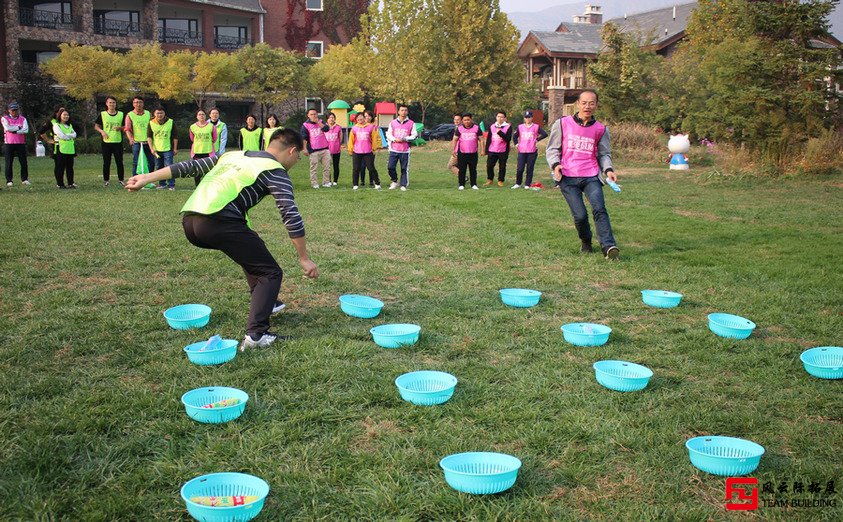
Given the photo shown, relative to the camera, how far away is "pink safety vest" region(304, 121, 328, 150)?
17.5 metres

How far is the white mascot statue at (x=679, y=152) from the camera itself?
22975mm

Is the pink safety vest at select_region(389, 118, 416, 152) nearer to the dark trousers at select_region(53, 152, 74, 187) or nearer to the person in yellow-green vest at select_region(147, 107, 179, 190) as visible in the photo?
the person in yellow-green vest at select_region(147, 107, 179, 190)

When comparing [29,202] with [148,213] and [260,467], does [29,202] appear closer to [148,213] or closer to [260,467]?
[148,213]

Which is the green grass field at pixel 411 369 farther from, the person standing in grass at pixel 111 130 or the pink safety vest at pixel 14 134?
the person standing in grass at pixel 111 130

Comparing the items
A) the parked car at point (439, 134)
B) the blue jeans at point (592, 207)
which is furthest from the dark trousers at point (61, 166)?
the parked car at point (439, 134)

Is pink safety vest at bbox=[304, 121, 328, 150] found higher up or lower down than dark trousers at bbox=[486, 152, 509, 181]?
higher up

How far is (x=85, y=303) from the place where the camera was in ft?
21.9

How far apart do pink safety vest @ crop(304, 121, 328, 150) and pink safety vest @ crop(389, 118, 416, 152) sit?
Answer: 179 centimetres

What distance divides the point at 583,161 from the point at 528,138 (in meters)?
8.61

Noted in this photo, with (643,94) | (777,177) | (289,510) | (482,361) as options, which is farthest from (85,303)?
(643,94)

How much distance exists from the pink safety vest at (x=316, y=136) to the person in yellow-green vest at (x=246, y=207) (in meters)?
12.0
